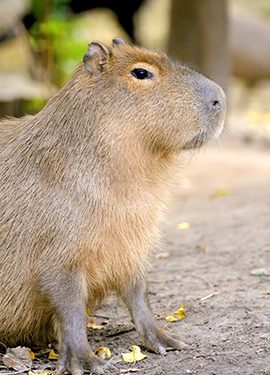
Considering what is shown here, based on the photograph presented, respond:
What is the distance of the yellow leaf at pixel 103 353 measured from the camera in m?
2.71

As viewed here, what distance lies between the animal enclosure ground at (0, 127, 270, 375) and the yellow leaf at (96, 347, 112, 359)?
4 cm

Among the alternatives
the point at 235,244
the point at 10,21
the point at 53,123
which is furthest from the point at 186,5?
the point at 53,123

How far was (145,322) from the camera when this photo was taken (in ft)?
9.21

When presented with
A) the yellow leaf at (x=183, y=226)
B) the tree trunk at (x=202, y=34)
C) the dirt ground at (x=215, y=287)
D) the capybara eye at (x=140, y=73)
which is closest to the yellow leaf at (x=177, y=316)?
the dirt ground at (x=215, y=287)

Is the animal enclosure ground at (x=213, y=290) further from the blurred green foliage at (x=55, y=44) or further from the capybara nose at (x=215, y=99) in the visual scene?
the blurred green foliage at (x=55, y=44)

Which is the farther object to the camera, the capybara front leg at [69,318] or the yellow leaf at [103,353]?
the yellow leaf at [103,353]

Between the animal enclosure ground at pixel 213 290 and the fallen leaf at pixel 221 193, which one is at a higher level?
the fallen leaf at pixel 221 193

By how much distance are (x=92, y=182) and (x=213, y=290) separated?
129 cm

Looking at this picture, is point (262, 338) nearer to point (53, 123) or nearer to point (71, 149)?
point (71, 149)

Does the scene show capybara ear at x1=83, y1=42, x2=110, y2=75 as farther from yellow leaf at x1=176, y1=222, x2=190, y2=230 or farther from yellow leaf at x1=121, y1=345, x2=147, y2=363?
yellow leaf at x1=176, y1=222, x2=190, y2=230

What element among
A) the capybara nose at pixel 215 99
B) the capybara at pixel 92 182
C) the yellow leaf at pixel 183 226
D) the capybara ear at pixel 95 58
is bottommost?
the yellow leaf at pixel 183 226

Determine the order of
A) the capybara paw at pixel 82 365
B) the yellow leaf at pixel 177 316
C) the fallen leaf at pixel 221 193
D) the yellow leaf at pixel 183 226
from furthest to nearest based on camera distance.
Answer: the fallen leaf at pixel 221 193, the yellow leaf at pixel 183 226, the yellow leaf at pixel 177 316, the capybara paw at pixel 82 365

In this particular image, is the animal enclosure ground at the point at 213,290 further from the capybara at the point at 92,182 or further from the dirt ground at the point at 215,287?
the capybara at the point at 92,182

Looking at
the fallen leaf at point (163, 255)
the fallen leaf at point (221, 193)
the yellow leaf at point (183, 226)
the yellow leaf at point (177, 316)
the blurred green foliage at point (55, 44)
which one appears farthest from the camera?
the blurred green foliage at point (55, 44)
